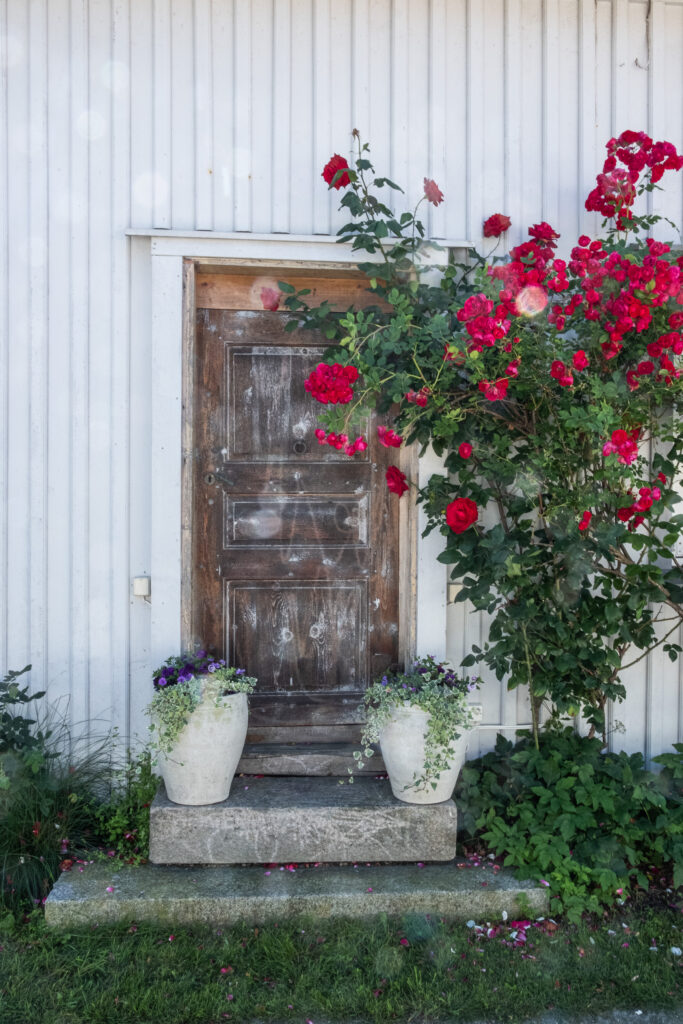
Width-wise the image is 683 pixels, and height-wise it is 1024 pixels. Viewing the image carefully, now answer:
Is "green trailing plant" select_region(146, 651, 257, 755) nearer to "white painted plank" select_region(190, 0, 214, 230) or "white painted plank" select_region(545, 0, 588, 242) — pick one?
"white painted plank" select_region(190, 0, 214, 230)

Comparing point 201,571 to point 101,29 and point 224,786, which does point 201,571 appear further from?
point 101,29

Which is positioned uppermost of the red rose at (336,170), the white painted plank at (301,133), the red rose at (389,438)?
the white painted plank at (301,133)

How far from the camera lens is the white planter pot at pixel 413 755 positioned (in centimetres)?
319

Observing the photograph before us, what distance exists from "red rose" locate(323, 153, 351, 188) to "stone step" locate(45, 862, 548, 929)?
2725 mm

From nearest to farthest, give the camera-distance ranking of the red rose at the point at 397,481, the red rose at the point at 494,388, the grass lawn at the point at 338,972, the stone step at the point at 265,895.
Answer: the grass lawn at the point at 338,972 → the stone step at the point at 265,895 → the red rose at the point at 494,388 → the red rose at the point at 397,481

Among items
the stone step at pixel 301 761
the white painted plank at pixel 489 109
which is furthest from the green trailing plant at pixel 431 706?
the white painted plank at pixel 489 109

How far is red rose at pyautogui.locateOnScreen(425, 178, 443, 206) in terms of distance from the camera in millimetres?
3271

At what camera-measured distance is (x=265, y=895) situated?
294 cm

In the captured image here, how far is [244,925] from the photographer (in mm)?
2889

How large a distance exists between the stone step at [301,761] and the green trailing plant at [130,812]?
42 cm

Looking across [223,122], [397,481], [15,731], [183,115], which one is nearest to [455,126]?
[223,122]

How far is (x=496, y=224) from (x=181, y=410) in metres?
1.56

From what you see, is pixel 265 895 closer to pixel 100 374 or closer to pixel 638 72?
pixel 100 374

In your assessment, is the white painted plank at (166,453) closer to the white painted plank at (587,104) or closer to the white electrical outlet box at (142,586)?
the white electrical outlet box at (142,586)
